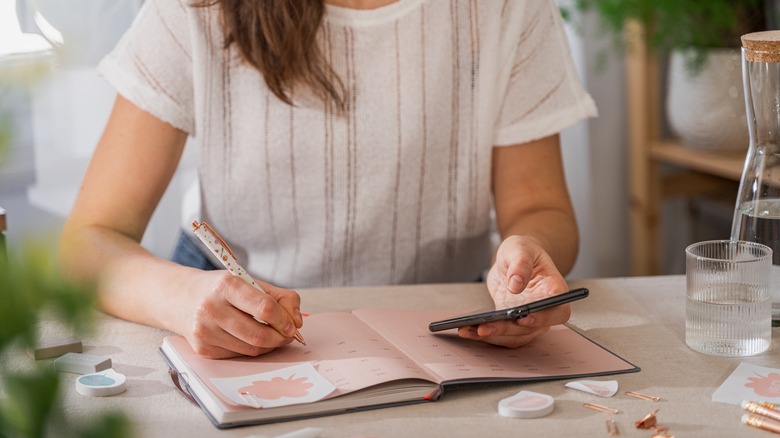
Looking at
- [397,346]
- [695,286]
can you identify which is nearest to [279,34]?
[397,346]

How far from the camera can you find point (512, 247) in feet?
2.98

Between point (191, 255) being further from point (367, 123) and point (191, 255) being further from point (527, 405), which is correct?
point (527, 405)

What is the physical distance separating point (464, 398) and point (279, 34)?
2.00ft

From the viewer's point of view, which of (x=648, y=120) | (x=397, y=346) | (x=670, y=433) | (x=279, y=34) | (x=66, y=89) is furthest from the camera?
(x=648, y=120)

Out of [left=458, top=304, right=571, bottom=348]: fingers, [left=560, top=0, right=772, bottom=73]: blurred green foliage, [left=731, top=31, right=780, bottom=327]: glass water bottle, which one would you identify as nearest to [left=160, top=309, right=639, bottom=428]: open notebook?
[left=458, top=304, right=571, bottom=348]: fingers

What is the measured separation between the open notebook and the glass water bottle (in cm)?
21

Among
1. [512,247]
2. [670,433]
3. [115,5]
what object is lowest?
[670,433]

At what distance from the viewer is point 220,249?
0.87 m

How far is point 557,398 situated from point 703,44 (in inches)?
60.5

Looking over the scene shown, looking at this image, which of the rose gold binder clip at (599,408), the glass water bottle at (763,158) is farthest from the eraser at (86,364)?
the glass water bottle at (763,158)

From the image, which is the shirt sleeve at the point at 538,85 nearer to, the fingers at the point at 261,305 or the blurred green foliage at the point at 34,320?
the fingers at the point at 261,305

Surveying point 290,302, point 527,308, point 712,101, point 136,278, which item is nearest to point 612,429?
point 527,308

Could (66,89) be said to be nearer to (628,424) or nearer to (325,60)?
(325,60)

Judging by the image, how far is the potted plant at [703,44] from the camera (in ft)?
6.64
